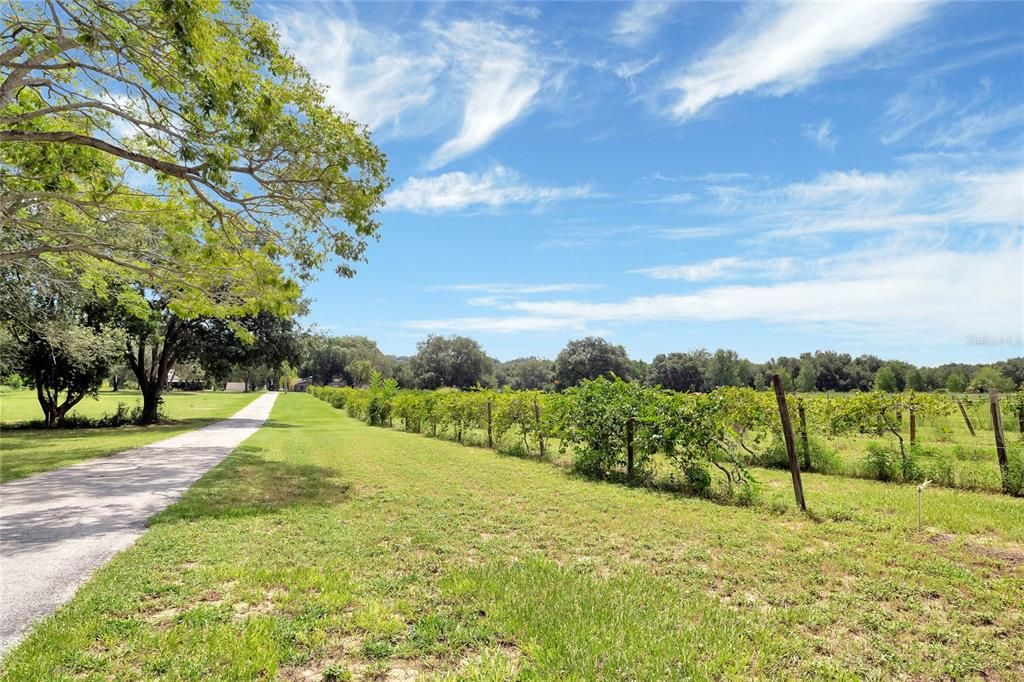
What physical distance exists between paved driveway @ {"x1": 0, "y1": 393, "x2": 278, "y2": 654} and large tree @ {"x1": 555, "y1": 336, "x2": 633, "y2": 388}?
246 ft

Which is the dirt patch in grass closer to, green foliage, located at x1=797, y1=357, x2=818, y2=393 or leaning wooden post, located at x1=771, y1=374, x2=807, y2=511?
leaning wooden post, located at x1=771, y1=374, x2=807, y2=511

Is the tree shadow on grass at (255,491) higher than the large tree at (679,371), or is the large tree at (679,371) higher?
the large tree at (679,371)

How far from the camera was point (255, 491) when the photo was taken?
28.9 ft

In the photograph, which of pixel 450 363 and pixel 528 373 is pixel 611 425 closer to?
pixel 450 363

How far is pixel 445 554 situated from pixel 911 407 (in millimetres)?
11621

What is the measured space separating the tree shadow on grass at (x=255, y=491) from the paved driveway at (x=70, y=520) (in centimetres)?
33

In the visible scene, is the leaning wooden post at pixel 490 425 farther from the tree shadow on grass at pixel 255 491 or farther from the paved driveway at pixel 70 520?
the paved driveway at pixel 70 520

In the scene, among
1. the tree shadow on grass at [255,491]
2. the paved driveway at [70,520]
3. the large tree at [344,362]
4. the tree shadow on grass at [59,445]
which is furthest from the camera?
the large tree at [344,362]

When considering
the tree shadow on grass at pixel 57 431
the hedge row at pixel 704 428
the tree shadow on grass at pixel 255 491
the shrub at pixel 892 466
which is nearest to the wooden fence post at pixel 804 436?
the hedge row at pixel 704 428

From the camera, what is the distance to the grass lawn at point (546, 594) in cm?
318

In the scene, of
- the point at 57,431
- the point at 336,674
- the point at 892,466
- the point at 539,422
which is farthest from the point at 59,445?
the point at 892,466

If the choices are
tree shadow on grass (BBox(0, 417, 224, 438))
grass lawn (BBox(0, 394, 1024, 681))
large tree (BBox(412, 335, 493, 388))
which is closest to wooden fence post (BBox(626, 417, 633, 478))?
grass lawn (BBox(0, 394, 1024, 681))

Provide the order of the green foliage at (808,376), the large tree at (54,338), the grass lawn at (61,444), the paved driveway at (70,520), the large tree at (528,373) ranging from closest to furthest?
the paved driveway at (70,520) < the grass lawn at (61,444) < the large tree at (54,338) < the green foliage at (808,376) < the large tree at (528,373)

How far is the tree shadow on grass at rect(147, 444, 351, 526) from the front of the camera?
23.6 ft
